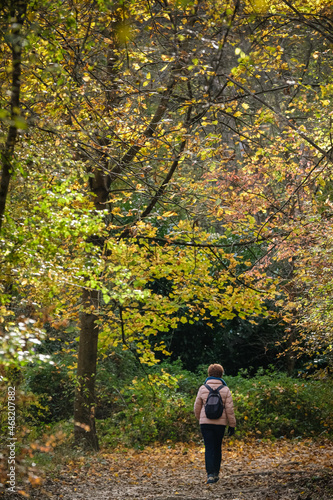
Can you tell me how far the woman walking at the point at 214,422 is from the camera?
7.51 m

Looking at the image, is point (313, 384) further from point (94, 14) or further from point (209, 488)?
point (94, 14)

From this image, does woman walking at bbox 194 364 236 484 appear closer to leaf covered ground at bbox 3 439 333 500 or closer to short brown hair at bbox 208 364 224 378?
short brown hair at bbox 208 364 224 378

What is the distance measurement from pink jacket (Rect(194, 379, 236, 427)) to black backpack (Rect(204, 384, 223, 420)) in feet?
0.21

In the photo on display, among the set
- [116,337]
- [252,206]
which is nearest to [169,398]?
[116,337]

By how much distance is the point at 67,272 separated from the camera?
6.96 metres

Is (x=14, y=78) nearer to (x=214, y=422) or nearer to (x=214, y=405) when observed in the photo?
(x=214, y=405)

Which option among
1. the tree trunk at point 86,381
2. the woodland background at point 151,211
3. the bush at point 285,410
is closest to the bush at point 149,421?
the woodland background at point 151,211

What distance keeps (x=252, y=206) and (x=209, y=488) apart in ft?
21.1

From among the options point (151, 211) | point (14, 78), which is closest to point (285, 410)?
point (151, 211)

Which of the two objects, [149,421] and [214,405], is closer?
[214,405]

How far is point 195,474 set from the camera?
9656 millimetres

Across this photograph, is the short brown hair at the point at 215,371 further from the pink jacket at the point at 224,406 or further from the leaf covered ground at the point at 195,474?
the leaf covered ground at the point at 195,474

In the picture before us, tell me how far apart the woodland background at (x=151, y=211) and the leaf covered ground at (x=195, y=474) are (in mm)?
592

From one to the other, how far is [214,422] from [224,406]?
10.0 inches
